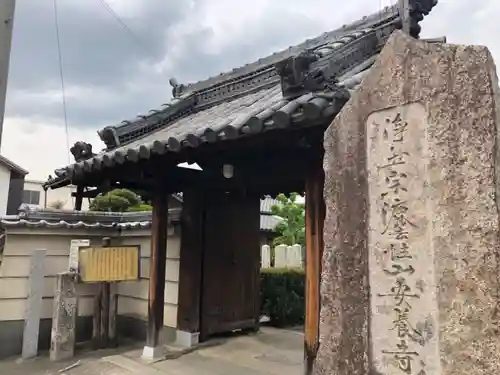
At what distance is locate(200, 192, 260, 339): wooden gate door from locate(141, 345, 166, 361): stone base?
0.91m

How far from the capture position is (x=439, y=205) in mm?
2324

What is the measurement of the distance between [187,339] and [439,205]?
571 cm

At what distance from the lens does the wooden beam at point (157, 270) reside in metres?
6.62

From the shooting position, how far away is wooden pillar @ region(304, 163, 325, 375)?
475 cm

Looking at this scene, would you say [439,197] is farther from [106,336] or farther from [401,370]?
[106,336]

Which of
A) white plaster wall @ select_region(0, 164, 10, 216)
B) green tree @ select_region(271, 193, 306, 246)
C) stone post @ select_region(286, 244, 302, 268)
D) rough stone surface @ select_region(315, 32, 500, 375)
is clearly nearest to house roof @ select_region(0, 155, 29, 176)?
white plaster wall @ select_region(0, 164, 10, 216)

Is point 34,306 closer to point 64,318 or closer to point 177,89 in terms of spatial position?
point 64,318

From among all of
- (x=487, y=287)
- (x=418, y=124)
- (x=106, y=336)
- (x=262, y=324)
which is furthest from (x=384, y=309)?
(x=262, y=324)

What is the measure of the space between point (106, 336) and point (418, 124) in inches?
266

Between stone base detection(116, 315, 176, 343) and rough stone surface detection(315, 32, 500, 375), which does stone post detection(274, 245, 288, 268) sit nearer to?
stone base detection(116, 315, 176, 343)

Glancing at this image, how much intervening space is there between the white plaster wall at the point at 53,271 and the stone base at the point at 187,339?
0.27 meters

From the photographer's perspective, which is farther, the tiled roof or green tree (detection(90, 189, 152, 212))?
green tree (detection(90, 189, 152, 212))

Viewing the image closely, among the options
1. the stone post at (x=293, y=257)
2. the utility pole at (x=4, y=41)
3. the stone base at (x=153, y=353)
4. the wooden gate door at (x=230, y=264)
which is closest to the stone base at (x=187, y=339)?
the wooden gate door at (x=230, y=264)

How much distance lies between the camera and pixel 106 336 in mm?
7613
